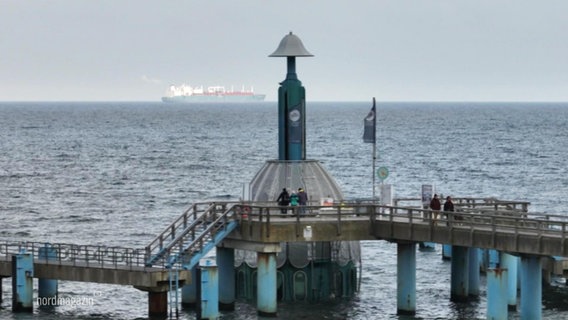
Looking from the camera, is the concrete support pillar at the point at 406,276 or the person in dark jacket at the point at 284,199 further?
the person in dark jacket at the point at 284,199

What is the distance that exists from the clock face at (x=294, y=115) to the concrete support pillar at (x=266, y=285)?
23.5 ft

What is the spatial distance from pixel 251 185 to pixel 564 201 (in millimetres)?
46014

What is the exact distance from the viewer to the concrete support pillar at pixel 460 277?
50.1m

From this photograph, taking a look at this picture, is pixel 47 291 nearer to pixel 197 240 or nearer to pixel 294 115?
pixel 197 240

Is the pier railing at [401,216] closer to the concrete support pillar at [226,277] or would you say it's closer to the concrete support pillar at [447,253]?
the concrete support pillar at [226,277]

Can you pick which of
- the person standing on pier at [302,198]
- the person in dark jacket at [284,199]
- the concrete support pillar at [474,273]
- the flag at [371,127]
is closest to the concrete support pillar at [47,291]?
the person in dark jacket at [284,199]

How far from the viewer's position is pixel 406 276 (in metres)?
46.9

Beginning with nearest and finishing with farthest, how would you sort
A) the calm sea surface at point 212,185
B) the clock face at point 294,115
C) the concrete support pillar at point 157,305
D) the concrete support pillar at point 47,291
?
the concrete support pillar at point 157,305 < the concrete support pillar at point 47,291 < the calm sea surface at point 212,185 < the clock face at point 294,115

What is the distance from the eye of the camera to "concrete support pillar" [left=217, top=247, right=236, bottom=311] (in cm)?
4809

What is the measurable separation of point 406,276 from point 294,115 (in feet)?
→ 26.1

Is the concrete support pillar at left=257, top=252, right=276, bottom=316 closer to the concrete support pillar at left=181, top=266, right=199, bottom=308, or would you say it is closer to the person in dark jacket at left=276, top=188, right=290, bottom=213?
the person in dark jacket at left=276, top=188, right=290, bottom=213

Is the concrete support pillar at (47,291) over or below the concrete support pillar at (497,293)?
below

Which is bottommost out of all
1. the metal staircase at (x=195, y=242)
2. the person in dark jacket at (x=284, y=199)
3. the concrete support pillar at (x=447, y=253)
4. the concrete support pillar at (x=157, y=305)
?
the concrete support pillar at (x=157, y=305)

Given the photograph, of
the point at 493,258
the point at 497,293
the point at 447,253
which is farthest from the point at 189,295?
the point at 447,253
